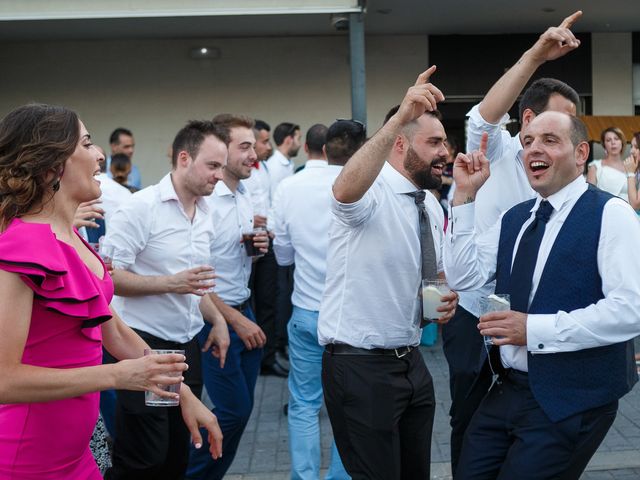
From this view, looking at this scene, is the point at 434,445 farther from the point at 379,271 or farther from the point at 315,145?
the point at 379,271

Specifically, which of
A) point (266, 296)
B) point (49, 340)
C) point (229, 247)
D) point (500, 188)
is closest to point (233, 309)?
point (229, 247)

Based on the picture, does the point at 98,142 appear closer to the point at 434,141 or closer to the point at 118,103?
the point at 118,103

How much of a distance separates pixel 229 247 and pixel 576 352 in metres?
2.76

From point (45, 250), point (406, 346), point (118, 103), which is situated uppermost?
point (118, 103)

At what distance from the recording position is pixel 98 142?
1363cm

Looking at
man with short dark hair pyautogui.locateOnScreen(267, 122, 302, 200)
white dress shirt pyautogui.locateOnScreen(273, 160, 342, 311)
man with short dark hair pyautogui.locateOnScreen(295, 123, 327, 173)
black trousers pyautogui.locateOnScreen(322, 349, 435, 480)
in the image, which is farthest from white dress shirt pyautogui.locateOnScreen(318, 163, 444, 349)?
man with short dark hair pyautogui.locateOnScreen(267, 122, 302, 200)

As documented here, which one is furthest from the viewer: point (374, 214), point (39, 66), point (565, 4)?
point (39, 66)

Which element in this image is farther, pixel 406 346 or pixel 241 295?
pixel 241 295

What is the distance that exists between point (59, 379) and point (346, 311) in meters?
1.57

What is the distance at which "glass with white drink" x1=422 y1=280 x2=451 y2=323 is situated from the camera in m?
3.63

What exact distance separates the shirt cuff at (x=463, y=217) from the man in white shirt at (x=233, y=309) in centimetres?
184

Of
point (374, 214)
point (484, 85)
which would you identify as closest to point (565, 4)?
point (484, 85)

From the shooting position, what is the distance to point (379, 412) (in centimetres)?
361

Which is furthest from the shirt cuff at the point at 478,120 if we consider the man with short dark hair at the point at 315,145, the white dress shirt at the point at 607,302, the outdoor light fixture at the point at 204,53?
the outdoor light fixture at the point at 204,53
